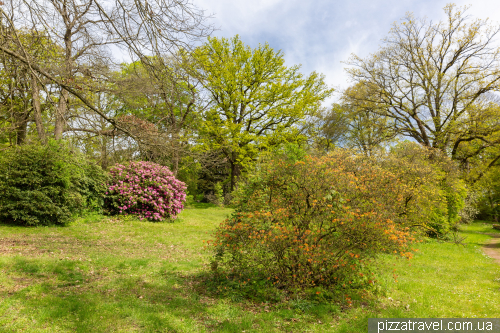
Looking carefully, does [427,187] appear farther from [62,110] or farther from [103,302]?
[62,110]

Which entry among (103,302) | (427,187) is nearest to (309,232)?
(103,302)

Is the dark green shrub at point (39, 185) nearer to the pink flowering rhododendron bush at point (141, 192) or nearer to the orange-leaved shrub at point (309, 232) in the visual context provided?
the pink flowering rhododendron bush at point (141, 192)

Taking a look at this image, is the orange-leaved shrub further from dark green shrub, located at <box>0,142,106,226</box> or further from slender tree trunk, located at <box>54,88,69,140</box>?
dark green shrub, located at <box>0,142,106,226</box>

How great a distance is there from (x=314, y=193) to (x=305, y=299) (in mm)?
1794

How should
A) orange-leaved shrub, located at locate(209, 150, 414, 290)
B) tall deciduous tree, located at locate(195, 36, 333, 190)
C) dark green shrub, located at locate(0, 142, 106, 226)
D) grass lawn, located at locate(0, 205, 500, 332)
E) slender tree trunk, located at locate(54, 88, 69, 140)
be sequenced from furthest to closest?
tall deciduous tree, located at locate(195, 36, 333, 190)
dark green shrub, located at locate(0, 142, 106, 226)
orange-leaved shrub, located at locate(209, 150, 414, 290)
slender tree trunk, located at locate(54, 88, 69, 140)
grass lawn, located at locate(0, 205, 500, 332)

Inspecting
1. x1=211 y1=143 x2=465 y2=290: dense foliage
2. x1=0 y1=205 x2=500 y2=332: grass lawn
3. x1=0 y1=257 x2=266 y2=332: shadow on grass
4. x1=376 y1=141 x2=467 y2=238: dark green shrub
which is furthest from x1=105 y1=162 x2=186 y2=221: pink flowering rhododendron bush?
x1=376 y1=141 x2=467 y2=238: dark green shrub

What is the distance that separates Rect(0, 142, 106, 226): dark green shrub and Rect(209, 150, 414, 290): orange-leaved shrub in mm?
6183

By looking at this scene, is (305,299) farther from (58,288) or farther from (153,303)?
(58,288)

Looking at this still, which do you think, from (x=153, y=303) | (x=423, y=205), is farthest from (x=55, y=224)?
(x=423, y=205)

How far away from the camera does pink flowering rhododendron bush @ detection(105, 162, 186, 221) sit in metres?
11.9

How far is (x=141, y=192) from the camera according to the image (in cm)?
1215

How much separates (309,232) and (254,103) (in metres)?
18.2

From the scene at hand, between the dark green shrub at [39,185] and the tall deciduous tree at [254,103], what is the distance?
1082cm

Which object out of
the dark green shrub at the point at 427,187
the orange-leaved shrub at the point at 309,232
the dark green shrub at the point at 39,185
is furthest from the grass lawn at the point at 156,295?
the dark green shrub at the point at 427,187
